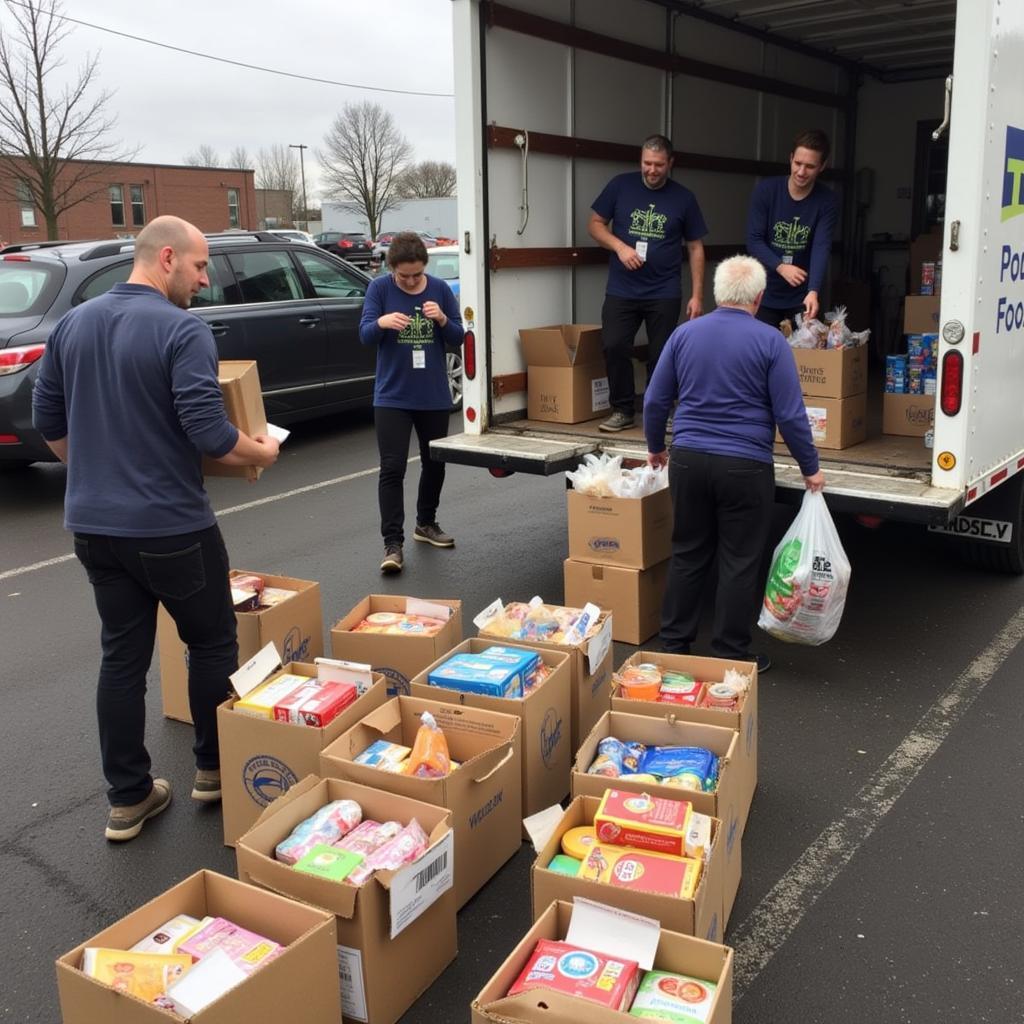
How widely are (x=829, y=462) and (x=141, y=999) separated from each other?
3.74 m

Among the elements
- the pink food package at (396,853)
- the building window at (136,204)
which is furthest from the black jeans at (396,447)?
the building window at (136,204)

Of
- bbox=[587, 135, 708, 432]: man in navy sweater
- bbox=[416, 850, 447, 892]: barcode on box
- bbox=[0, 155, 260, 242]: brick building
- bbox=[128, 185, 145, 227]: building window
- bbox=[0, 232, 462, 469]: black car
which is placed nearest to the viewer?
bbox=[416, 850, 447, 892]: barcode on box

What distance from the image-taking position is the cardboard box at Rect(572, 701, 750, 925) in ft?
9.02

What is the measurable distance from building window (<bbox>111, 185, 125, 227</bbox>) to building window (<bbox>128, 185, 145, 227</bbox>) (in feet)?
1.74

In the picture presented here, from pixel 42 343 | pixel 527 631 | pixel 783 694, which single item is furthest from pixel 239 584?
pixel 42 343

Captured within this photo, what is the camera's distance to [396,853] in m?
2.62

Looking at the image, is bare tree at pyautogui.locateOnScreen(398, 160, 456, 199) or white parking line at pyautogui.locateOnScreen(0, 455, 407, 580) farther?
bare tree at pyautogui.locateOnScreen(398, 160, 456, 199)

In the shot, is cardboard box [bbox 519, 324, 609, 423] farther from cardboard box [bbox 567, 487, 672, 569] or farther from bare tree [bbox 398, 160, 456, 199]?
bare tree [bbox 398, 160, 456, 199]

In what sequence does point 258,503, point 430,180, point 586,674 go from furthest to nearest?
point 430,180
point 258,503
point 586,674

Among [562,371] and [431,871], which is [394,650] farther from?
[562,371]

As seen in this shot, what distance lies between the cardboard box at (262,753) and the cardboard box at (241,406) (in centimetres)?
71

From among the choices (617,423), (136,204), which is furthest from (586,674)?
(136,204)

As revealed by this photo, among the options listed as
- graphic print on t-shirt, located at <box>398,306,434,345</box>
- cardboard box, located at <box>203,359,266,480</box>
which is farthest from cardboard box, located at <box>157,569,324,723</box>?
graphic print on t-shirt, located at <box>398,306,434,345</box>

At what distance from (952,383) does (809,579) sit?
0.94m
